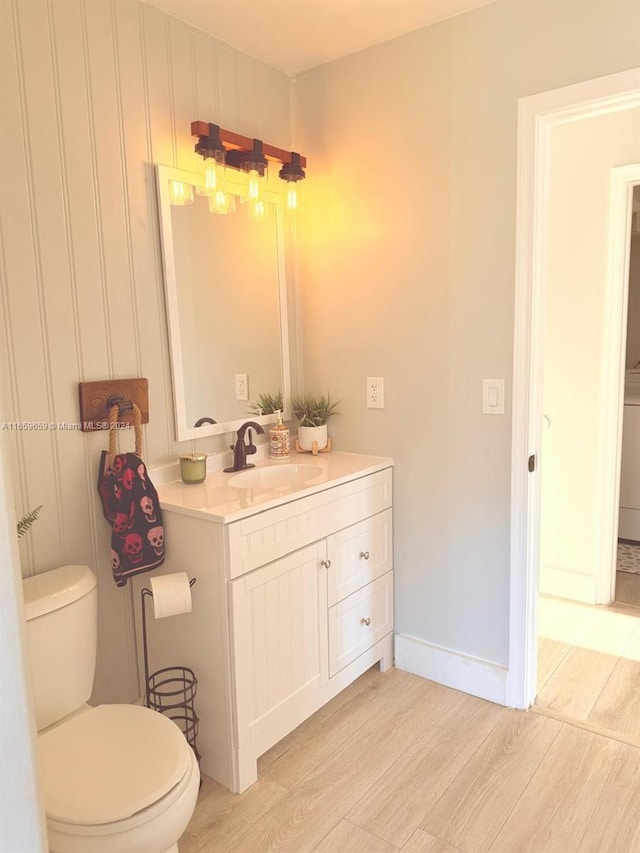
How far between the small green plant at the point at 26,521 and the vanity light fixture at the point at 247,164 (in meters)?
1.25

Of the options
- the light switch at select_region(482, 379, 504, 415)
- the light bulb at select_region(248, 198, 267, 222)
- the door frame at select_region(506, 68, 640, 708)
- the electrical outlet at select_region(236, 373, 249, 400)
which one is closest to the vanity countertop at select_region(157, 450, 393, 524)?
the electrical outlet at select_region(236, 373, 249, 400)

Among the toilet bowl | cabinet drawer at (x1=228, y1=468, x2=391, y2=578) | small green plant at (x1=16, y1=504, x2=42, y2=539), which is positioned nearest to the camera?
the toilet bowl

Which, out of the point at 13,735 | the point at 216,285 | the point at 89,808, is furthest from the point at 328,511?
the point at 13,735

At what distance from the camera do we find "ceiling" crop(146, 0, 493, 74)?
204 centimetres

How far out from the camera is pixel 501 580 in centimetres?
229

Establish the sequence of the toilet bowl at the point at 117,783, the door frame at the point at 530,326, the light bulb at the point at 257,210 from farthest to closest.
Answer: the light bulb at the point at 257,210 < the door frame at the point at 530,326 < the toilet bowl at the point at 117,783

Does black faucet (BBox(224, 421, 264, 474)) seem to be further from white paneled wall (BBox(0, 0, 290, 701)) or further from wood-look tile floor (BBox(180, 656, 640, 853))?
wood-look tile floor (BBox(180, 656, 640, 853))

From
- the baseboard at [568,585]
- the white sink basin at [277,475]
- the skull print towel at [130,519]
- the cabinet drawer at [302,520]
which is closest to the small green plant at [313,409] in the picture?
the white sink basin at [277,475]

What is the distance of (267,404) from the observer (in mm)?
2586

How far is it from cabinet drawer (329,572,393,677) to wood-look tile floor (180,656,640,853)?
213 millimetres

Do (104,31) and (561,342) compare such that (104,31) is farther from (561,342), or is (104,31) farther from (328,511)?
(561,342)

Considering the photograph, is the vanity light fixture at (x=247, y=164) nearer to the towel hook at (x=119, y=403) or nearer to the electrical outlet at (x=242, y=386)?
the electrical outlet at (x=242, y=386)

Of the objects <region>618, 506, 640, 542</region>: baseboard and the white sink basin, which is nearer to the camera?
the white sink basin

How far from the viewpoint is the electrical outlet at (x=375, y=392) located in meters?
2.51
